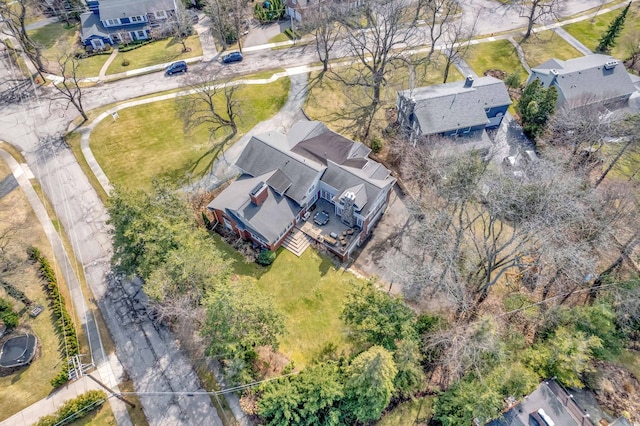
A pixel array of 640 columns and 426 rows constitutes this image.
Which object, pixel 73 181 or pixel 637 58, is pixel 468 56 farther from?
pixel 73 181

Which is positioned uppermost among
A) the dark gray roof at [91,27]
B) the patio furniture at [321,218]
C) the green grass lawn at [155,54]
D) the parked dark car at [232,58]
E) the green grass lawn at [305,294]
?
the dark gray roof at [91,27]

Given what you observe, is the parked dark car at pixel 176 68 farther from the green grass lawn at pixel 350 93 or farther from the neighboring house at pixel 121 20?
the green grass lawn at pixel 350 93

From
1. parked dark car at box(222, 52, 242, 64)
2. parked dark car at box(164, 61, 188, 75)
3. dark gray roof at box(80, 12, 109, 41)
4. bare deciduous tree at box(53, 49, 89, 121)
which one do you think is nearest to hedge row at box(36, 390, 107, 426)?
bare deciduous tree at box(53, 49, 89, 121)

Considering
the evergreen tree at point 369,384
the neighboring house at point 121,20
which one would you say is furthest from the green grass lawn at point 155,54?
the evergreen tree at point 369,384

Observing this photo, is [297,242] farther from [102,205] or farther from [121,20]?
[121,20]

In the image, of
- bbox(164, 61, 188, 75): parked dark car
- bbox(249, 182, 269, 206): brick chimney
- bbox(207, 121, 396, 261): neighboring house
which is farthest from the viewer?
bbox(164, 61, 188, 75): parked dark car

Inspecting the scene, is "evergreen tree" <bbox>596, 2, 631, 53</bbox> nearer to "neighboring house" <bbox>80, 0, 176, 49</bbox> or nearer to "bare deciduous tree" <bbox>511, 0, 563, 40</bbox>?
"bare deciduous tree" <bbox>511, 0, 563, 40</bbox>

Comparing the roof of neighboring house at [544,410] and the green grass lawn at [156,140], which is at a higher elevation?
the green grass lawn at [156,140]

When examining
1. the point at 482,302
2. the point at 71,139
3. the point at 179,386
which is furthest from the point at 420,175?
the point at 71,139
